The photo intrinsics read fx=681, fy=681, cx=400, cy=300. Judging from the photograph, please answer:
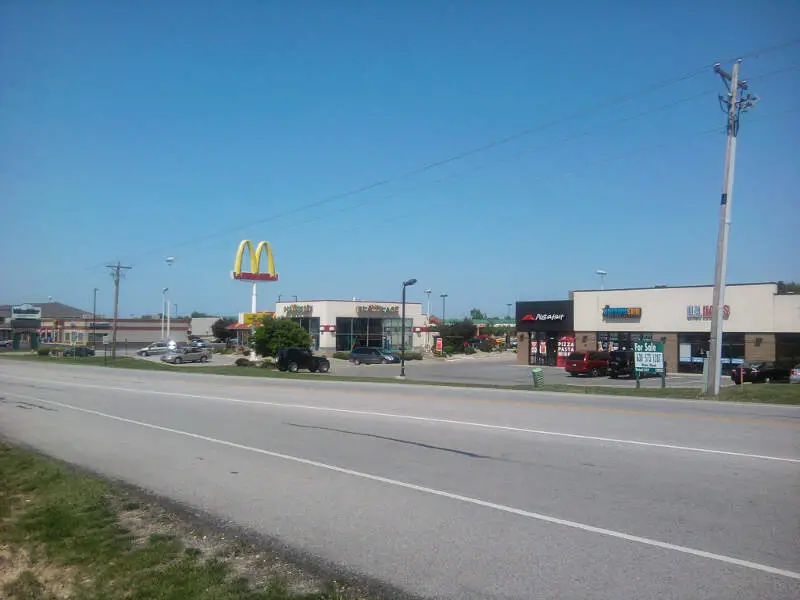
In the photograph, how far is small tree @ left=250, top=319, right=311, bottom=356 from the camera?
56469mm

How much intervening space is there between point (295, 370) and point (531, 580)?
4450cm

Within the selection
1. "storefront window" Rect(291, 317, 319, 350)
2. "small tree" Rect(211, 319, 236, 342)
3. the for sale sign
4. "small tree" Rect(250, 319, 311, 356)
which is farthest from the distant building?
the for sale sign

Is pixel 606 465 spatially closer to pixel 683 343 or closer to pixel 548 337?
pixel 683 343

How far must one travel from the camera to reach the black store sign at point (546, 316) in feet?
187

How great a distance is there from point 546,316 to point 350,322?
119 ft

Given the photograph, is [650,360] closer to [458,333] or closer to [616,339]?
[616,339]

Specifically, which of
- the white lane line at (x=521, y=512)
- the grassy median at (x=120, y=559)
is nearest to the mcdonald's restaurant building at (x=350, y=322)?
the white lane line at (x=521, y=512)

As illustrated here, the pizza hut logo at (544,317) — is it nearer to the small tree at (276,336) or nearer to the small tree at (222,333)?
the small tree at (276,336)

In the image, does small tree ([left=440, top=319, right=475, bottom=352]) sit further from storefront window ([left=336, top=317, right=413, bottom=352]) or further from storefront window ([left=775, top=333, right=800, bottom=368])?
storefront window ([left=775, top=333, right=800, bottom=368])

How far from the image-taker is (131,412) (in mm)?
19875

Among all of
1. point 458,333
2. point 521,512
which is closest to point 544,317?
point 458,333

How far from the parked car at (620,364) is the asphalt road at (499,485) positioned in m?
23.4

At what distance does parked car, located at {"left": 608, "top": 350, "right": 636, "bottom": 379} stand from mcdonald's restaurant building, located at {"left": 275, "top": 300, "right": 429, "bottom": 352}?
144 feet

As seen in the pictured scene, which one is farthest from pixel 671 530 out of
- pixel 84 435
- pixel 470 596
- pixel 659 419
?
pixel 84 435
